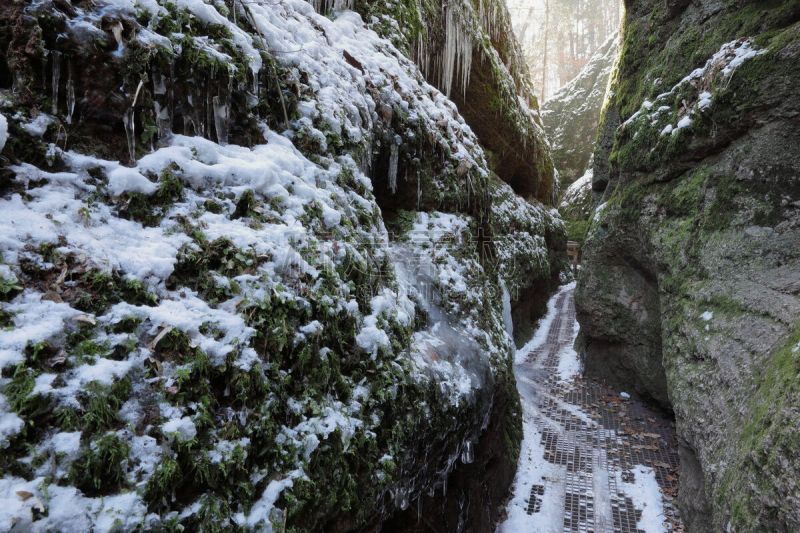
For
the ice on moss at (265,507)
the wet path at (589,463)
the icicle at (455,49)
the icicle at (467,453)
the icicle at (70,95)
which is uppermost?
the icicle at (455,49)

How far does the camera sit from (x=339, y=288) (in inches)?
113

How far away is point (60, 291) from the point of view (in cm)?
174

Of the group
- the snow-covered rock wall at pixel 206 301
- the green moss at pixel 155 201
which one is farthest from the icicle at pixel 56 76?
the green moss at pixel 155 201

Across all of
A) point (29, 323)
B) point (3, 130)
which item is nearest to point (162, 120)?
point (3, 130)

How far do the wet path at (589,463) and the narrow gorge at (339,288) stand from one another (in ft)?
0.15

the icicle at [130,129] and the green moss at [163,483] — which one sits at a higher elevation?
the icicle at [130,129]

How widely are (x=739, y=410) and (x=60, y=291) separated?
511 centimetres

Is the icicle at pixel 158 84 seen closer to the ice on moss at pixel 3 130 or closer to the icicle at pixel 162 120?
the icicle at pixel 162 120

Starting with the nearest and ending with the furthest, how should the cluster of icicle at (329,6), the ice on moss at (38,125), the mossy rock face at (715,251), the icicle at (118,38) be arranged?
1. the ice on moss at (38,125)
2. the icicle at (118,38)
3. the mossy rock face at (715,251)
4. the cluster of icicle at (329,6)

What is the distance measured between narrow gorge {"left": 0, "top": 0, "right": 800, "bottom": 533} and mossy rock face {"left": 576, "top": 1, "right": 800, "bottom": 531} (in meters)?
0.03

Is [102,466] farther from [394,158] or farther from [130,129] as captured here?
[394,158]

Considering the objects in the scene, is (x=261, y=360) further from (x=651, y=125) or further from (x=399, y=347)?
(x=651, y=125)

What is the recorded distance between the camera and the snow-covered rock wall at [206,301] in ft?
5.12

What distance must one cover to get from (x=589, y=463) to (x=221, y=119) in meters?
6.39
